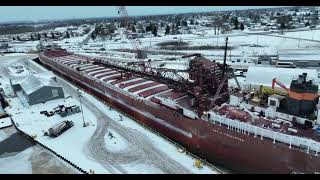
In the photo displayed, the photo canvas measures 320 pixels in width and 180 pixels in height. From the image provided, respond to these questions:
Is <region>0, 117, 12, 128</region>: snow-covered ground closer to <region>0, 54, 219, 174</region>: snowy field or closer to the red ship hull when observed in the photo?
<region>0, 54, 219, 174</region>: snowy field

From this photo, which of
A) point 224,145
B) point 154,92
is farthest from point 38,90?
point 224,145

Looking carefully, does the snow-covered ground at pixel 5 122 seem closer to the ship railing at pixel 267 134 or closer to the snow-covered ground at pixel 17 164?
the snow-covered ground at pixel 17 164

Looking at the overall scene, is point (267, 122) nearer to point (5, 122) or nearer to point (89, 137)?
point (89, 137)

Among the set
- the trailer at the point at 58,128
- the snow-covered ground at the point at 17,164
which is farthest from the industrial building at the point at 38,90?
the snow-covered ground at the point at 17,164

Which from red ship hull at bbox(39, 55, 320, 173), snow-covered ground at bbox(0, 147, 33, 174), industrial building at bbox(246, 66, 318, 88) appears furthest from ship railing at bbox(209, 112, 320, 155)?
snow-covered ground at bbox(0, 147, 33, 174)

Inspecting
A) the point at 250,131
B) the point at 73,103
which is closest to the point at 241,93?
the point at 250,131

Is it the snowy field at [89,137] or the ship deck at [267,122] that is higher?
the ship deck at [267,122]
